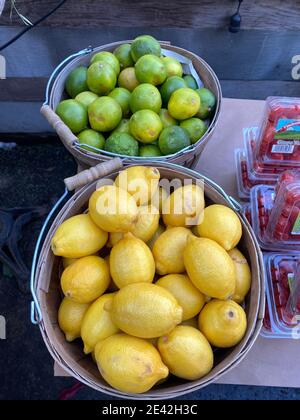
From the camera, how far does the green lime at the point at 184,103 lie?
3.37 feet

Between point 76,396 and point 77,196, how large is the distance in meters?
0.93

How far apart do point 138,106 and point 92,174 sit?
1.01 feet

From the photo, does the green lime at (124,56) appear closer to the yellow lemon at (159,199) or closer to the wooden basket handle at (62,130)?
the wooden basket handle at (62,130)

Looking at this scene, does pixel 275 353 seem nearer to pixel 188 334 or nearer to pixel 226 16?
pixel 188 334

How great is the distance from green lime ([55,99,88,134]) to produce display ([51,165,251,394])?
288 millimetres

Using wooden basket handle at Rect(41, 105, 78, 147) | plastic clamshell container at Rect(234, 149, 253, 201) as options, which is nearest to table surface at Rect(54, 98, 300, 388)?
plastic clamshell container at Rect(234, 149, 253, 201)

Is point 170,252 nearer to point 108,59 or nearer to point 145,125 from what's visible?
point 145,125

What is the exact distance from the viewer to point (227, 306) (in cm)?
71

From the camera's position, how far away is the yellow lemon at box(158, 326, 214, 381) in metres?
0.67

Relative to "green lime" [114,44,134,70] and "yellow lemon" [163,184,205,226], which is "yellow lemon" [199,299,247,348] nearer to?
"yellow lemon" [163,184,205,226]

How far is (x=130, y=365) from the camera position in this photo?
635mm

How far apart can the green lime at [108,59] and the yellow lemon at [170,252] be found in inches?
25.9

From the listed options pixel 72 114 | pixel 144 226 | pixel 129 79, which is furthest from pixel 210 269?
pixel 129 79
